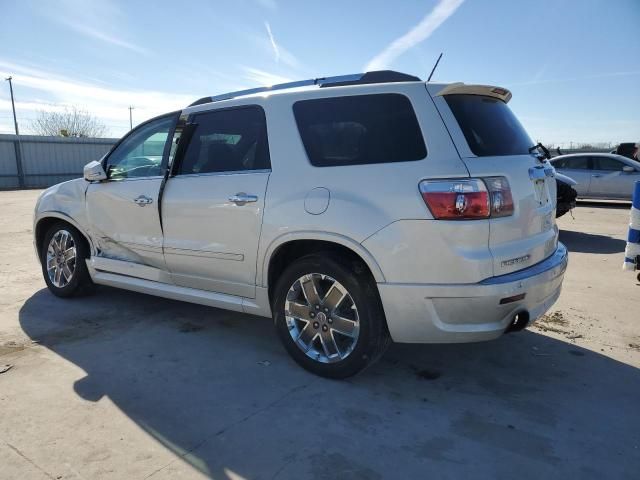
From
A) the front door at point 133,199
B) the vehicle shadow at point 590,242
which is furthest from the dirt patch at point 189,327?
the vehicle shadow at point 590,242

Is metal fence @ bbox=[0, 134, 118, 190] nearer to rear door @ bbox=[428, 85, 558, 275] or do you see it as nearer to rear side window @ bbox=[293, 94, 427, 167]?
rear side window @ bbox=[293, 94, 427, 167]

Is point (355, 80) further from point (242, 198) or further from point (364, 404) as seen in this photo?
point (364, 404)

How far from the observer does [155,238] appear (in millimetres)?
4160

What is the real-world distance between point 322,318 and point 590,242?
6.90 metres

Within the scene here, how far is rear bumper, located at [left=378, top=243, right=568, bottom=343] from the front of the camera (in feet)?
9.25

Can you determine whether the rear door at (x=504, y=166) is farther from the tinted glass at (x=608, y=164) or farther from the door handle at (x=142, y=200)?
the tinted glass at (x=608, y=164)

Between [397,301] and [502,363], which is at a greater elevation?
[397,301]

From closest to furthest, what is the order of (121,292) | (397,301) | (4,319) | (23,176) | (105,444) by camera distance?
(105,444)
(397,301)
(4,319)
(121,292)
(23,176)

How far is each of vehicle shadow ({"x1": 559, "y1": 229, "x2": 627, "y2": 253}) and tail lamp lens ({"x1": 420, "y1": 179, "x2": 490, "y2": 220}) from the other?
5.83 meters

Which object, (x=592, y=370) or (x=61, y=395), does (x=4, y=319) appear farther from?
(x=592, y=370)

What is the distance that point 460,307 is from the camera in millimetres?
2848

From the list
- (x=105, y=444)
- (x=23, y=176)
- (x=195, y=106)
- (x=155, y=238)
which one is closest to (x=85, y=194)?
(x=155, y=238)

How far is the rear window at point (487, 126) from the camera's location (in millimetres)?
3002

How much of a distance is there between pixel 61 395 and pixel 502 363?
3.04m
